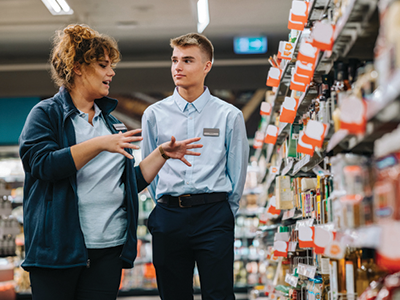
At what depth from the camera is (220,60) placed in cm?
717

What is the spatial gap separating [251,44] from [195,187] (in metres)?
4.66

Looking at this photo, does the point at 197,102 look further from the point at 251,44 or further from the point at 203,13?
the point at 251,44

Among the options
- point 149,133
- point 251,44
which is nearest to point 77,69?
point 149,133

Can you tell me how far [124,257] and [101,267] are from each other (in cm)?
11

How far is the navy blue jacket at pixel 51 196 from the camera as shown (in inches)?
76.5

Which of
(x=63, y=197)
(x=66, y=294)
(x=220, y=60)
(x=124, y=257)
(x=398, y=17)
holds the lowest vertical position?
(x=66, y=294)

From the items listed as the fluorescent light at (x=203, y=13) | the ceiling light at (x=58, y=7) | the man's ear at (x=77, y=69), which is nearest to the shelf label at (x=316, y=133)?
the man's ear at (x=77, y=69)

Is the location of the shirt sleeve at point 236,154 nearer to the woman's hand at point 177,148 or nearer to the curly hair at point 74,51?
the woman's hand at point 177,148

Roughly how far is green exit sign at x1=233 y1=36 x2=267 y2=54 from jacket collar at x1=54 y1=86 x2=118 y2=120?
15.8 feet

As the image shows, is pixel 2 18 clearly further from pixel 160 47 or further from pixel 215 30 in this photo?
pixel 215 30

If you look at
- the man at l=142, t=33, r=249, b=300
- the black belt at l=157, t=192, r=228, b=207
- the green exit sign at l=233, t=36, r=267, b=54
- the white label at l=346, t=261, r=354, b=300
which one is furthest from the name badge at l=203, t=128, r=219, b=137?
the green exit sign at l=233, t=36, r=267, b=54

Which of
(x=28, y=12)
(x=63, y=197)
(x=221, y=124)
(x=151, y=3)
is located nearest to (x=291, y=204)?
(x=221, y=124)

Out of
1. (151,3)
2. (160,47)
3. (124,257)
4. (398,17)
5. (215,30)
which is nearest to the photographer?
(398,17)

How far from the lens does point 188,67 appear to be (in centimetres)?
297
